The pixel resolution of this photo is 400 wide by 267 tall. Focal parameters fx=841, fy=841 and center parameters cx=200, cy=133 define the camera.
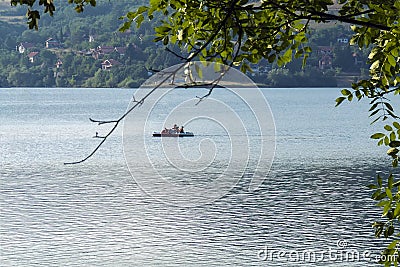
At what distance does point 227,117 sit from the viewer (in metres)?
78.2

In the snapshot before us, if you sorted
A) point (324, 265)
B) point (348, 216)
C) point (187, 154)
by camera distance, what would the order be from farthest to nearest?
point (187, 154) < point (348, 216) < point (324, 265)

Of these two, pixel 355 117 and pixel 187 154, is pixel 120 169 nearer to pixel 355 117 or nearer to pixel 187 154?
pixel 187 154

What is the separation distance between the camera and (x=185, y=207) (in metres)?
35.2

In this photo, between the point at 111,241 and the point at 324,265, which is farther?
the point at 111,241

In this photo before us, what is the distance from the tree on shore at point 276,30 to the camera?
344cm

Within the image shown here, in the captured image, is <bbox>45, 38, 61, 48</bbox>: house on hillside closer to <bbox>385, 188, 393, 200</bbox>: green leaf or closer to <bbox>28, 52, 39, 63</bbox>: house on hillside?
<bbox>28, 52, 39, 63</bbox>: house on hillside

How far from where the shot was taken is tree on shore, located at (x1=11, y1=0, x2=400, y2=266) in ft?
11.3

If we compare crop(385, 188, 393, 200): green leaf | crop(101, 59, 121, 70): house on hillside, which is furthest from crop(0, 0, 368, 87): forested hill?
crop(385, 188, 393, 200): green leaf

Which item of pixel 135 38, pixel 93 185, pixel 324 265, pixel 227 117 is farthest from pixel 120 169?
pixel 135 38

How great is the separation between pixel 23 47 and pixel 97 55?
1408cm

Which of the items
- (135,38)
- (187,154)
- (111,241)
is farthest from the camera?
(135,38)

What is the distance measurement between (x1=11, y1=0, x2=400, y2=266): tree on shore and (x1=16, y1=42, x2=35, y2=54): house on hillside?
130863 millimetres

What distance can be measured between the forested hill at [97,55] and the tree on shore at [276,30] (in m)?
105

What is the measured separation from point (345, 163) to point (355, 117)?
4072 centimetres
